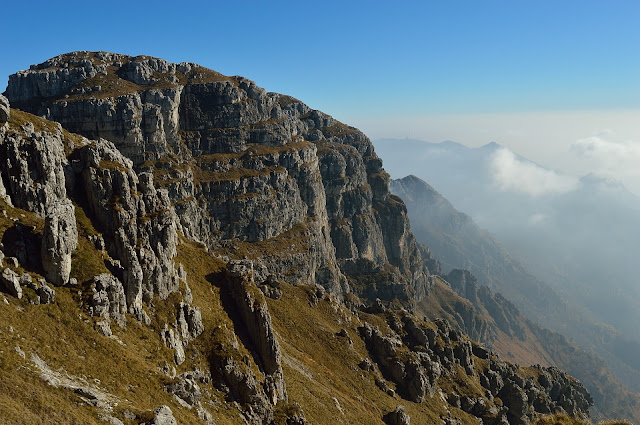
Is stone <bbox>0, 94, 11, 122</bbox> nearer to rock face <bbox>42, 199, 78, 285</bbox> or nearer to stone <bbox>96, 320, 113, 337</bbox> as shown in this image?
rock face <bbox>42, 199, 78, 285</bbox>

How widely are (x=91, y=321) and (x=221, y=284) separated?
37129 millimetres

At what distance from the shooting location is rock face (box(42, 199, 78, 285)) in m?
54.8

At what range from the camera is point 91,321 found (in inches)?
2165

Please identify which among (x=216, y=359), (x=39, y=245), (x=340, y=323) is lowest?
(x=340, y=323)

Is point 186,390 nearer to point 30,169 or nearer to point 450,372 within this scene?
point 30,169

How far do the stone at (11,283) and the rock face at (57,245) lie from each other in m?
5.65

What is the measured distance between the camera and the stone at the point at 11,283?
159 feet

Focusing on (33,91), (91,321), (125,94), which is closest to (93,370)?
(91,321)

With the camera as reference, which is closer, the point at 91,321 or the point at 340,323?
the point at 91,321

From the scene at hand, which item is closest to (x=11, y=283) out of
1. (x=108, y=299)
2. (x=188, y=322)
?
(x=108, y=299)

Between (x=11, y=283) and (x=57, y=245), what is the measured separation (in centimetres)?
787

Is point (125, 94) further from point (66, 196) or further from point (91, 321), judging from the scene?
point (91, 321)

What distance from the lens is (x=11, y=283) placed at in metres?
48.7

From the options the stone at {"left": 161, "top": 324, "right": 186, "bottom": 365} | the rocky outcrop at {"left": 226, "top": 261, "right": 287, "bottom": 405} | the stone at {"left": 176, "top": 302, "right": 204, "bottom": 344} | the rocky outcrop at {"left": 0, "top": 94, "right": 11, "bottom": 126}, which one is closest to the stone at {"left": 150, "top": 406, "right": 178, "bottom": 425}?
the stone at {"left": 161, "top": 324, "right": 186, "bottom": 365}
